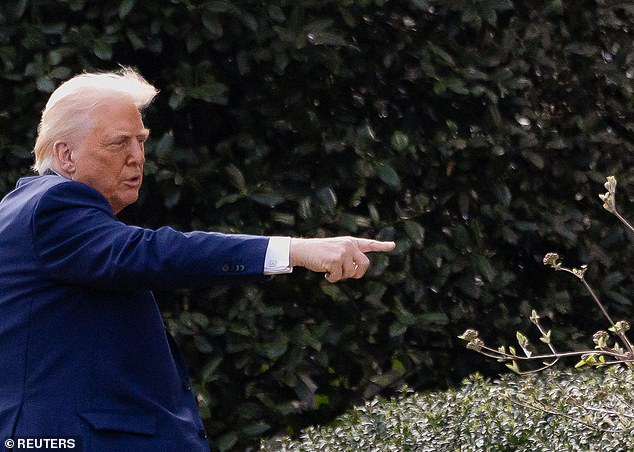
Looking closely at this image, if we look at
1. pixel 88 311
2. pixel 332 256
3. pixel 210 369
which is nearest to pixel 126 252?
pixel 88 311

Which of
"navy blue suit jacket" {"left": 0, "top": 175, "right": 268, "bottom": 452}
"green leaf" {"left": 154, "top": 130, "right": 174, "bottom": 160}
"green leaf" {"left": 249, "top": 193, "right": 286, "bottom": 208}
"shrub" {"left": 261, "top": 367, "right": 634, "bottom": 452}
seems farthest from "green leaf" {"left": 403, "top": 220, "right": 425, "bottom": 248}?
"navy blue suit jacket" {"left": 0, "top": 175, "right": 268, "bottom": 452}

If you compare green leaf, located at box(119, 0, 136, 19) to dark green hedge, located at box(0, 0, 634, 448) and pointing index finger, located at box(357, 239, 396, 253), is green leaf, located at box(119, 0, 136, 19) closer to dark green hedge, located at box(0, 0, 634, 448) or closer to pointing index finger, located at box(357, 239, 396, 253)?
dark green hedge, located at box(0, 0, 634, 448)

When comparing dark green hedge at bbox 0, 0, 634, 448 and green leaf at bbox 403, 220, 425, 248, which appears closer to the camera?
dark green hedge at bbox 0, 0, 634, 448

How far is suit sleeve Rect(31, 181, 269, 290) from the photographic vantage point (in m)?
2.62

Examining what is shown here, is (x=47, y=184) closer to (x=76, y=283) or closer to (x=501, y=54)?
(x=76, y=283)

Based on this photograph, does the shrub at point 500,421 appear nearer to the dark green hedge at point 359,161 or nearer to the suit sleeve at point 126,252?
the dark green hedge at point 359,161

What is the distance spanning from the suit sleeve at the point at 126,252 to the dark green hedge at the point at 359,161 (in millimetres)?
1828

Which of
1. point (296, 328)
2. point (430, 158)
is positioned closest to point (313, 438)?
Result: point (296, 328)

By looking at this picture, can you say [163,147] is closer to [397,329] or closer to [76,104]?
[397,329]

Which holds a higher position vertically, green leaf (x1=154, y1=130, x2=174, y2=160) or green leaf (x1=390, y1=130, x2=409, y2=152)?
green leaf (x1=390, y1=130, x2=409, y2=152)

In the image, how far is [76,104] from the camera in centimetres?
289

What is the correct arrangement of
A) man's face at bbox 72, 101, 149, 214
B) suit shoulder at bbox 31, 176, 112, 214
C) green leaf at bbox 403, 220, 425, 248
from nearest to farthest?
suit shoulder at bbox 31, 176, 112, 214, man's face at bbox 72, 101, 149, 214, green leaf at bbox 403, 220, 425, 248

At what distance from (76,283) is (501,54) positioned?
2735 mm

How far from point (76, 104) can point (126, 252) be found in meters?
0.46
